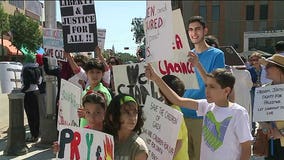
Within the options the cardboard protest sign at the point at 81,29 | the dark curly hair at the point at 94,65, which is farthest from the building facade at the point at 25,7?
the dark curly hair at the point at 94,65

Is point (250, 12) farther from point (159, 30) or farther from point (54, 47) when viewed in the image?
point (159, 30)

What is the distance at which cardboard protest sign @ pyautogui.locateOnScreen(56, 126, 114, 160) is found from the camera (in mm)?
3012

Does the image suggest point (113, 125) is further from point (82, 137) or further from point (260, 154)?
point (260, 154)

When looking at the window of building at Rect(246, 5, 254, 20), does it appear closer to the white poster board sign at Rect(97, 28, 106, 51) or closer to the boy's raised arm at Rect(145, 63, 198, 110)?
the white poster board sign at Rect(97, 28, 106, 51)

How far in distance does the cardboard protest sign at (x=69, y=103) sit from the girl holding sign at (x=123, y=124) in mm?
1147

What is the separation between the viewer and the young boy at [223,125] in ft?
10.6

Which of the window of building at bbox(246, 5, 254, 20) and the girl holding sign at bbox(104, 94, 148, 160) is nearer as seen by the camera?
the girl holding sign at bbox(104, 94, 148, 160)

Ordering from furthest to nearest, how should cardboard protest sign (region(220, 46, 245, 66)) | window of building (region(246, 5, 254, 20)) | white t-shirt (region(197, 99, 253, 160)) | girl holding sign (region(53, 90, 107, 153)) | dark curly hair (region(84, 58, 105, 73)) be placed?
window of building (region(246, 5, 254, 20))
cardboard protest sign (region(220, 46, 245, 66))
dark curly hair (region(84, 58, 105, 73))
girl holding sign (region(53, 90, 107, 153))
white t-shirt (region(197, 99, 253, 160))

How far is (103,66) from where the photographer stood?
480 cm

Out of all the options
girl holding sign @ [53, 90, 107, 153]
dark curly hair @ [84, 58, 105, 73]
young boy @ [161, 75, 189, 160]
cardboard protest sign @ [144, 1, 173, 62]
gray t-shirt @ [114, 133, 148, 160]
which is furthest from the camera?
dark curly hair @ [84, 58, 105, 73]

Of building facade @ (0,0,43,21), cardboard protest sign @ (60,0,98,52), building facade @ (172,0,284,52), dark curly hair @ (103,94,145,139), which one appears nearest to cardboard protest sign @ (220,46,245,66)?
cardboard protest sign @ (60,0,98,52)

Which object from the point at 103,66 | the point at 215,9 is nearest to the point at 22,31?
the point at 215,9

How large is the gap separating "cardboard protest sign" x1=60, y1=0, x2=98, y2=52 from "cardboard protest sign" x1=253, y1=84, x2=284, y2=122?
2031mm

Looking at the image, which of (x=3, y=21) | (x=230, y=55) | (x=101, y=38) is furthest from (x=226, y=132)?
(x=3, y=21)
